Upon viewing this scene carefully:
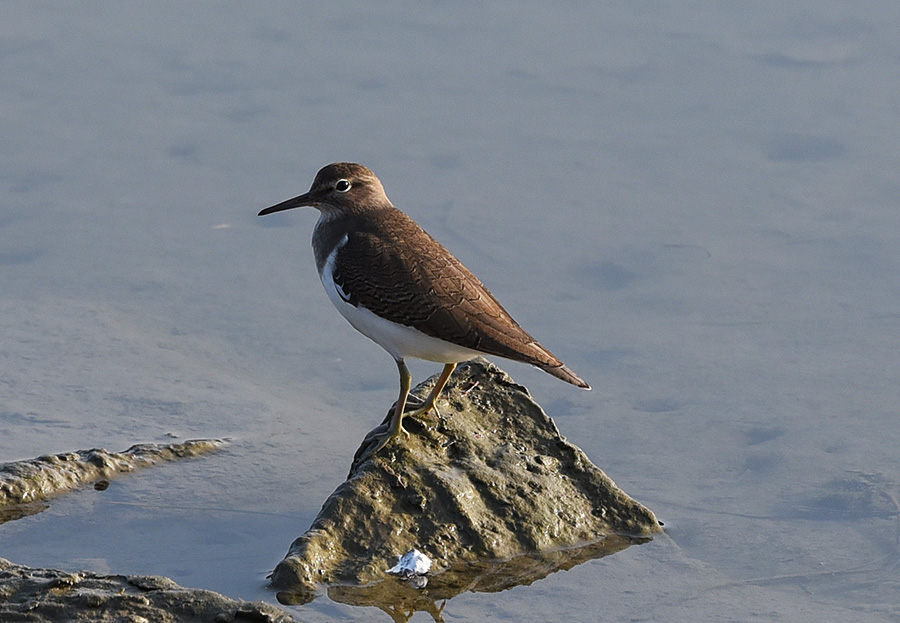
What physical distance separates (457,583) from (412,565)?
22 centimetres

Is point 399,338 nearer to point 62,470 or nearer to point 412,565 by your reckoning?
point 412,565

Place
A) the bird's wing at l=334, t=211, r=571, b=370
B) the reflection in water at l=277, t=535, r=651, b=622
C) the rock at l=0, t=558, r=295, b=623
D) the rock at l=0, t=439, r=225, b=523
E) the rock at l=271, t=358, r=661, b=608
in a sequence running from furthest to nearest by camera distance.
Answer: the rock at l=0, t=439, r=225, b=523 → the bird's wing at l=334, t=211, r=571, b=370 → the rock at l=271, t=358, r=661, b=608 → the reflection in water at l=277, t=535, r=651, b=622 → the rock at l=0, t=558, r=295, b=623

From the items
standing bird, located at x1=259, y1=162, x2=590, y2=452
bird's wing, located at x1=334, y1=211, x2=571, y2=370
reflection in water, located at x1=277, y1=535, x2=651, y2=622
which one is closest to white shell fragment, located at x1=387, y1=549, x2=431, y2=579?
reflection in water, located at x1=277, y1=535, x2=651, y2=622

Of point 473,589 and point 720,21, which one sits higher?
point 720,21

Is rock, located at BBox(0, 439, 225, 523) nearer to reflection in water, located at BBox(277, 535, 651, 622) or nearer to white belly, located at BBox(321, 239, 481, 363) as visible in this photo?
white belly, located at BBox(321, 239, 481, 363)

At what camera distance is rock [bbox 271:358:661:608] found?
19.6ft

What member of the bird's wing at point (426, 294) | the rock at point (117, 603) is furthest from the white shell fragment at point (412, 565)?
the bird's wing at point (426, 294)

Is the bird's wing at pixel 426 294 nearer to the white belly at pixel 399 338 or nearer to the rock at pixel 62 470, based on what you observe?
the white belly at pixel 399 338

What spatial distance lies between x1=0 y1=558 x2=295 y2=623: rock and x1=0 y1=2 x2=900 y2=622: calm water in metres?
0.66

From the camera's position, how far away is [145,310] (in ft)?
30.8

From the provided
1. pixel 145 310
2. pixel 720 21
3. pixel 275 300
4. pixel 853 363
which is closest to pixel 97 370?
pixel 145 310

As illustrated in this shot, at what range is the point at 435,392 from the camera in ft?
22.6

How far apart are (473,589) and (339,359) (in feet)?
10.6

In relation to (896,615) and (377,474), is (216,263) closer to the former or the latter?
(377,474)
